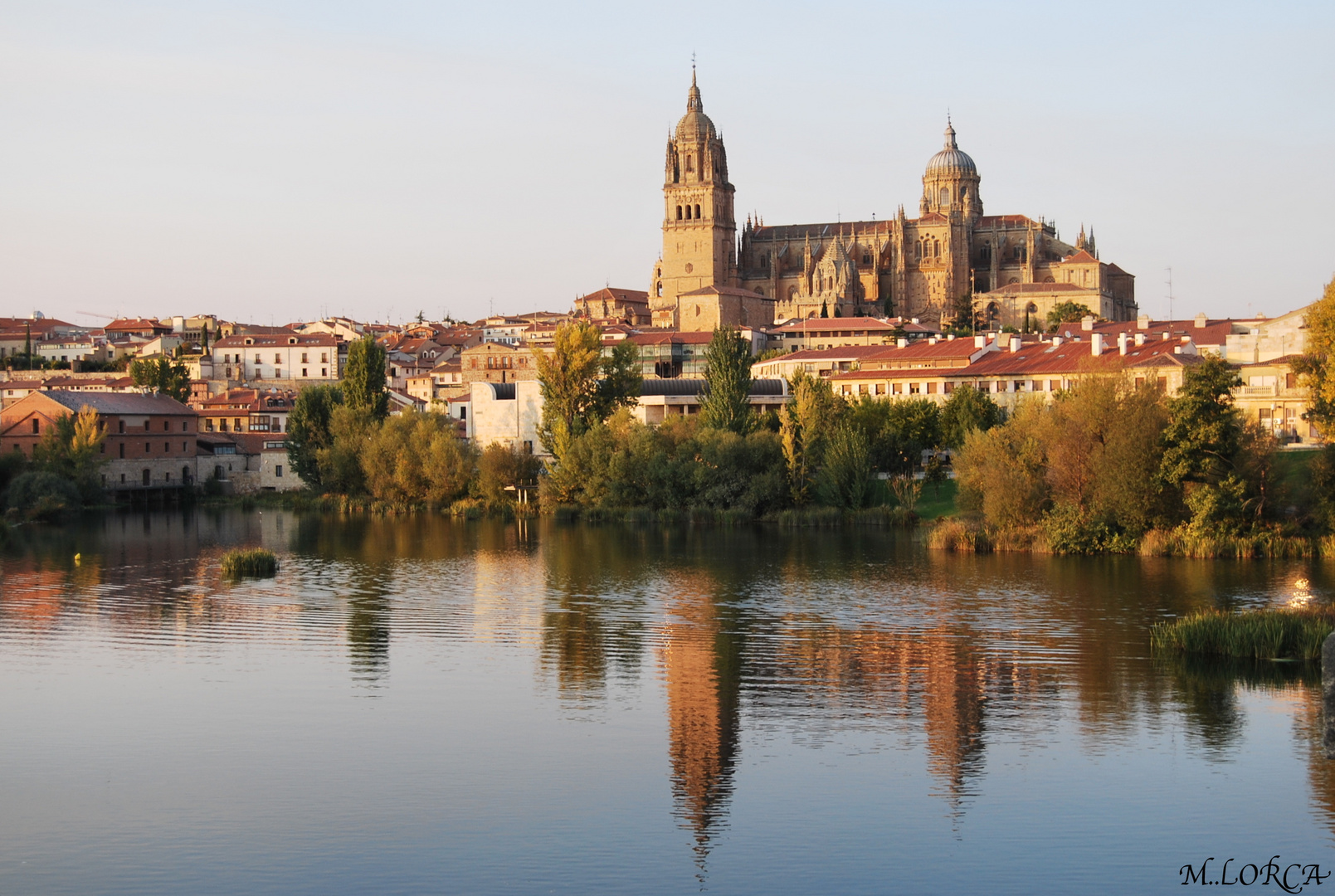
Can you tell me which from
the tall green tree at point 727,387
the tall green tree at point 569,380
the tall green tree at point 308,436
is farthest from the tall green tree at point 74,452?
the tall green tree at point 727,387

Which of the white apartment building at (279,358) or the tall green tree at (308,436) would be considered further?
the white apartment building at (279,358)

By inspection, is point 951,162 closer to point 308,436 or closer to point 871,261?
point 871,261

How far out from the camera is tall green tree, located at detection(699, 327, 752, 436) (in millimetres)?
43156

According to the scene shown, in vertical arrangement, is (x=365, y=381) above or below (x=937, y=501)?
above

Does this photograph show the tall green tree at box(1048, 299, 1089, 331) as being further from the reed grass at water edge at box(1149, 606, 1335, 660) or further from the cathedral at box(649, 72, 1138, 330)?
the reed grass at water edge at box(1149, 606, 1335, 660)

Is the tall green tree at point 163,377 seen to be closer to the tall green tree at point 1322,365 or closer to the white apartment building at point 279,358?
the white apartment building at point 279,358

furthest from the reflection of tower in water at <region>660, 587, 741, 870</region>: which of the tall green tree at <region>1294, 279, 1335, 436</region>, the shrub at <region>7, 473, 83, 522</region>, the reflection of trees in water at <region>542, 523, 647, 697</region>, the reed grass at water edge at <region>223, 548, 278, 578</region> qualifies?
the shrub at <region>7, 473, 83, 522</region>

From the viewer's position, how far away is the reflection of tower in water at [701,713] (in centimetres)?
1284

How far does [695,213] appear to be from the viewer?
112 metres

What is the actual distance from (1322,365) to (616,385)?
2364 centimetres

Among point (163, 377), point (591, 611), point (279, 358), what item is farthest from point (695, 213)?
point (591, 611)

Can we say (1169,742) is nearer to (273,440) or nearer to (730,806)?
(730,806)

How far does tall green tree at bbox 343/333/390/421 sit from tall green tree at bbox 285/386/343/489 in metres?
1.06

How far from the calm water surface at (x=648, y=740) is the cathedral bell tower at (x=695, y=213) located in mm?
86291
